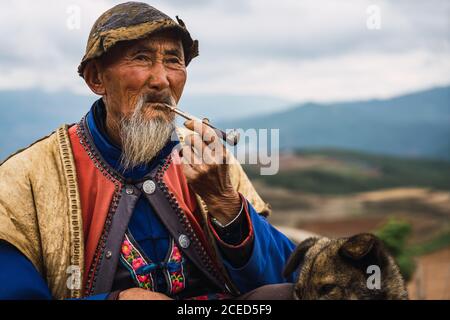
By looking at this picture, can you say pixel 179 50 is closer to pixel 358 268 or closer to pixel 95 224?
pixel 95 224

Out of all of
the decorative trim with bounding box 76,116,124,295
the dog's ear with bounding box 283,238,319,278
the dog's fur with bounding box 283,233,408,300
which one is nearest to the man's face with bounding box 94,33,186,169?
the decorative trim with bounding box 76,116,124,295

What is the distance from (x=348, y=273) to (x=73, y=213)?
1480 millimetres

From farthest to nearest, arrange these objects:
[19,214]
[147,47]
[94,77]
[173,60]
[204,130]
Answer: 1. [94,77]
2. [173,60]
3. [147,47]
4. [19,214]
5. [204,130]

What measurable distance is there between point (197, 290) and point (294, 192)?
41.9 meters

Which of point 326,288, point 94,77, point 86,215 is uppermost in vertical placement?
point 94,77

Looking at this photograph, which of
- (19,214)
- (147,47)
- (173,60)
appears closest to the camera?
(19,214)

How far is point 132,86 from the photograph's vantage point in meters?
3.26

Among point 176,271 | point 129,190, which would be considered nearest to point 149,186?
point 129,190

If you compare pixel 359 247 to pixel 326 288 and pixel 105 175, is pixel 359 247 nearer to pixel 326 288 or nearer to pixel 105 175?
pixel 326 288

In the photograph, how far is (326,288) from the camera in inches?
114

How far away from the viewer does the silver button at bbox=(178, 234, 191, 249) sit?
130 inches

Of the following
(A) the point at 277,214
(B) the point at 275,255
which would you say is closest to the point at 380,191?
(A) the point at 277,214

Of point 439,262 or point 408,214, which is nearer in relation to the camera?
point 439,262

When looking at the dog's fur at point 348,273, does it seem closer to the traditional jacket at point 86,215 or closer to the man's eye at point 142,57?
the traditional jacket at point 86,215
